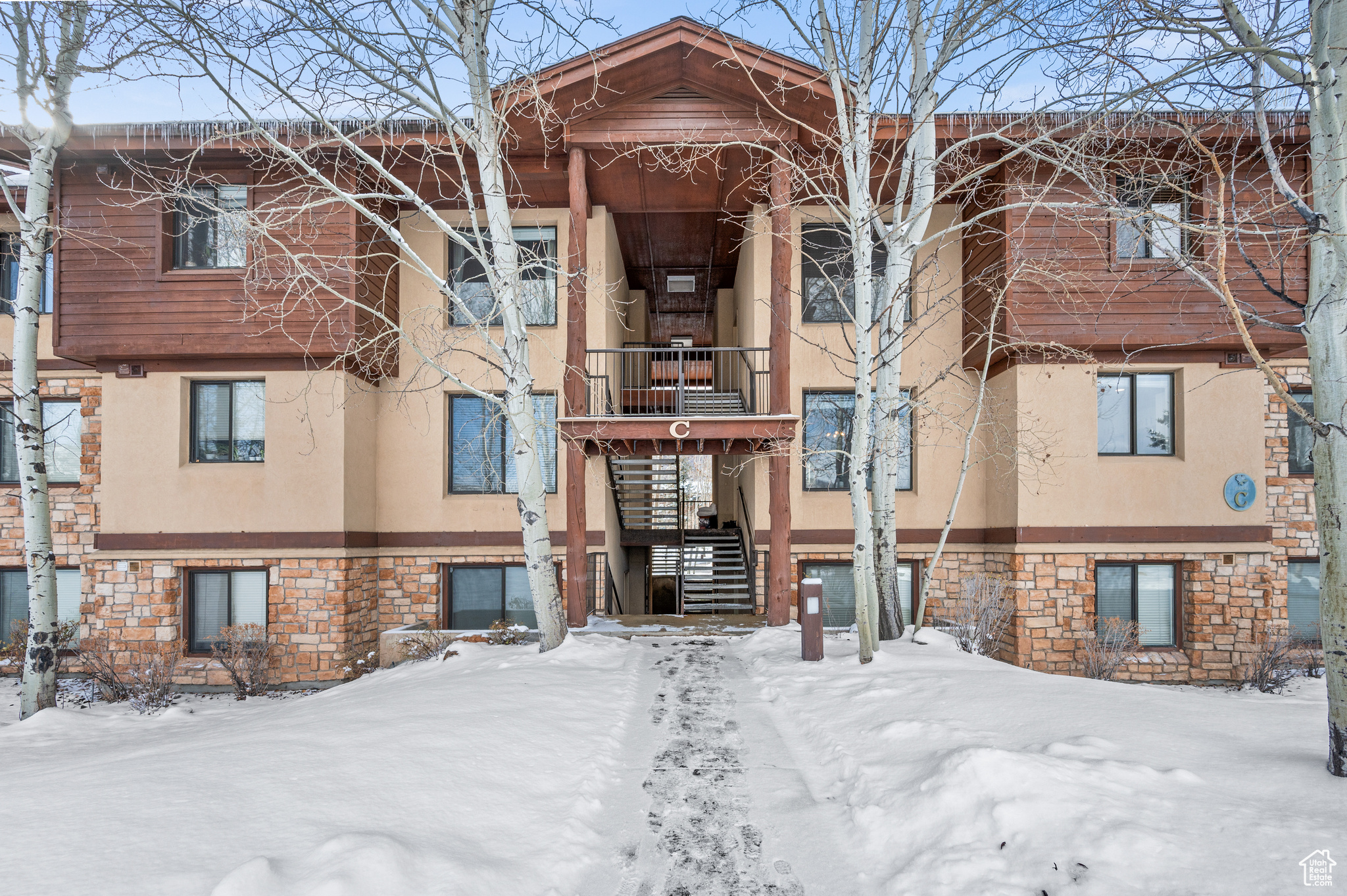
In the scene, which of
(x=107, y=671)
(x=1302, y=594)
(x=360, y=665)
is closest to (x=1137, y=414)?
(x=1302, y=594)

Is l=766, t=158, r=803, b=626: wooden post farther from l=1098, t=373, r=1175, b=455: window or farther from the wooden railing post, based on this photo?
l=1098, t=373, r=1175, b=455: window

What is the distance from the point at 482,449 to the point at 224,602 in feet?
14.7

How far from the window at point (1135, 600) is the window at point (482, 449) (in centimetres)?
855

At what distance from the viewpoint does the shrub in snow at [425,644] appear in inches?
416

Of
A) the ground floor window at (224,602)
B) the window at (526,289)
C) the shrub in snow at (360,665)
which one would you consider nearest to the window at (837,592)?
the window at (526,289)

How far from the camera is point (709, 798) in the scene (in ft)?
15.0

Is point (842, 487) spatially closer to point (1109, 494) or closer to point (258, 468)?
point (1109, 494)

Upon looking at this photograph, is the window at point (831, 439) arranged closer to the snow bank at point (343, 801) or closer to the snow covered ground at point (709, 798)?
the snow covered ground at point (709, 798)

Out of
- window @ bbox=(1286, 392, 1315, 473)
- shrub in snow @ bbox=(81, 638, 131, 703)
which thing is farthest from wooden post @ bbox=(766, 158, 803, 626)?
shrub in snow @ bbox=(81, 638, 131, 703)

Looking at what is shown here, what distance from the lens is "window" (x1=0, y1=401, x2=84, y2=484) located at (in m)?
12.8

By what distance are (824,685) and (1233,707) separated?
298cm

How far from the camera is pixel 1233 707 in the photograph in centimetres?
539

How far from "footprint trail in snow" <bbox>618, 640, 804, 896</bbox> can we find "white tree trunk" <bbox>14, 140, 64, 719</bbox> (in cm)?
747

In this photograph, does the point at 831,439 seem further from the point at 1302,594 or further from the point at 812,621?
the point at 1302,594
